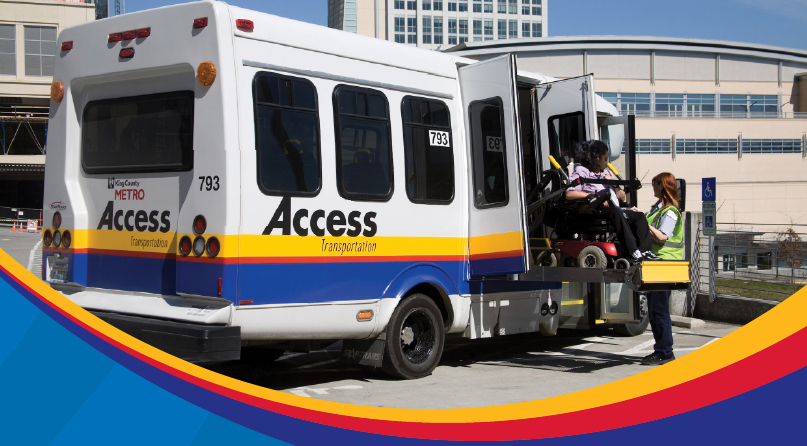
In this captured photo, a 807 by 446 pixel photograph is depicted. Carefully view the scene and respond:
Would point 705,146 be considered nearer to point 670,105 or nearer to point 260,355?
point 670,105

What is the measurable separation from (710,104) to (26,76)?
61.3 metres

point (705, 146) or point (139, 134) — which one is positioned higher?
point (705, 146)

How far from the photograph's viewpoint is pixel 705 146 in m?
68.1

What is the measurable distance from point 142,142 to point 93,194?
31.1 inches

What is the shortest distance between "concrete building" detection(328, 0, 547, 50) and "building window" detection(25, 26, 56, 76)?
56.7 metres

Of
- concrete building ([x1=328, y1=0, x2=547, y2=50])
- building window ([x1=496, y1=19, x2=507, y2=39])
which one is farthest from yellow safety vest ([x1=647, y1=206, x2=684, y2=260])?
building window ([x1=496, y1=19, x2=507, y2=39])

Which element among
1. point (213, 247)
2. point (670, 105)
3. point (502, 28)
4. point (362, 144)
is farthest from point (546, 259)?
point (502, 28)

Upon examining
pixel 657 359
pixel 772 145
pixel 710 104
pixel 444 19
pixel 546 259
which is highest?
pixel 444 19

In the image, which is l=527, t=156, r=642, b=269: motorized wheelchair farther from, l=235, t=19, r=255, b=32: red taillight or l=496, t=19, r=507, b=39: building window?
l=496, t=19, r=507, b=39: building window

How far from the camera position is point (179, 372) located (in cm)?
389

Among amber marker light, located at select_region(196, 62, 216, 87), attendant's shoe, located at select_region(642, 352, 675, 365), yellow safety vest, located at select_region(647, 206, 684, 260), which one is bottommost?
attendant's shoe, located at select_region(642, 352, 675, 365)

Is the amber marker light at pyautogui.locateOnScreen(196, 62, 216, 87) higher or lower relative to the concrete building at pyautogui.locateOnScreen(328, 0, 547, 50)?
lower

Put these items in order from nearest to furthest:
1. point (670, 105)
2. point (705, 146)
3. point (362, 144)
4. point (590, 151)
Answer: point (362, 144)
point (590, 151)
point (705, 146)
point (670, 105)

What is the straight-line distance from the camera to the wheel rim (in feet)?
24.1
